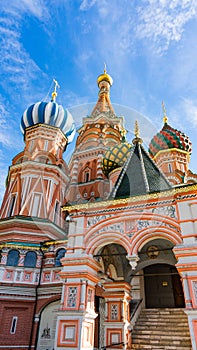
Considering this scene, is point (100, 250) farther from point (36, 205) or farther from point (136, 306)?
point (36, 205)

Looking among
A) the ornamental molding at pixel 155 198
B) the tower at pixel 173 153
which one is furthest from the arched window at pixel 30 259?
Answer: the tower at pixel 173 153

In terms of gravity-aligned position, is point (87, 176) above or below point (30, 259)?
above

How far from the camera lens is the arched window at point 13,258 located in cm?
1198

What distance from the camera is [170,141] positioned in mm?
20109

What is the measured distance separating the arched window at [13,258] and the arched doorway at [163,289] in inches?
230

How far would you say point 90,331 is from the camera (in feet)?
23.6

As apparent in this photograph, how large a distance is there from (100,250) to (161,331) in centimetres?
370

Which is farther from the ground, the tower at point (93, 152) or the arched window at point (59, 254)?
the tower at point (93, 152)

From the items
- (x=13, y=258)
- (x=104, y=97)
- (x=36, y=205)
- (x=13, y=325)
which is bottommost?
(x=13, y=325)

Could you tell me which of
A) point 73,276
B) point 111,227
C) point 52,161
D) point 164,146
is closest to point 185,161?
point 164,146

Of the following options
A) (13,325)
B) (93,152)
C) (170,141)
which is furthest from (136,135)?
(93,152)

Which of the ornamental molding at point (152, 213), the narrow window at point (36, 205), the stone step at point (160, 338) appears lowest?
the stone step at point (160, 338)

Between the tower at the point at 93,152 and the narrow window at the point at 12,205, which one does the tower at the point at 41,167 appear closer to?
the narrow window at the point at 12,205

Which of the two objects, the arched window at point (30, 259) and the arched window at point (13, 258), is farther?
the arched window at point (30, 259)
